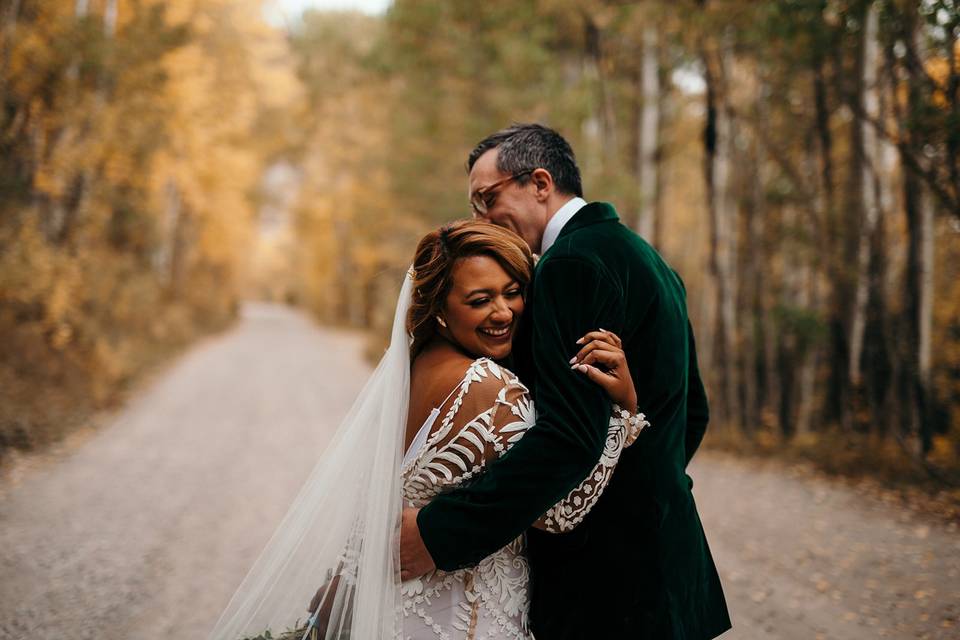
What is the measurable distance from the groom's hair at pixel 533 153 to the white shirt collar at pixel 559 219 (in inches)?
2.0

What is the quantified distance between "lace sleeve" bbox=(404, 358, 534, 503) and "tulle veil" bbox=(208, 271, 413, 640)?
171 millimetres

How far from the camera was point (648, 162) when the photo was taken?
11.8 meters

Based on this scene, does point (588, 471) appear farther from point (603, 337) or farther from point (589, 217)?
point (589, 217)

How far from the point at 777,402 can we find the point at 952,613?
341 inches

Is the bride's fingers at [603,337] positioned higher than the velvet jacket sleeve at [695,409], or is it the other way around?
the bride's fingers at [603,337]

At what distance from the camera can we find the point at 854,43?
902 centimetres

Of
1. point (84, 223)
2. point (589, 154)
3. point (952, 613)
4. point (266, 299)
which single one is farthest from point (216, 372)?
point (266, 299)

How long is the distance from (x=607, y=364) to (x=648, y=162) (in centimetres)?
1076

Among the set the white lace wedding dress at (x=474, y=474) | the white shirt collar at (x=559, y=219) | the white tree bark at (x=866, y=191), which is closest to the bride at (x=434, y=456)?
the white lace wedding dress at (x=474, y=474)

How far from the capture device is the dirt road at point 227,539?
4.52 m

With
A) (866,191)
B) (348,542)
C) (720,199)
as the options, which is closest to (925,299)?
(866,191)

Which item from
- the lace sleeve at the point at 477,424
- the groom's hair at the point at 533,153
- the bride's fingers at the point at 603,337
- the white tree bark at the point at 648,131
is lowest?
the lace sleeve at the point at 477,424

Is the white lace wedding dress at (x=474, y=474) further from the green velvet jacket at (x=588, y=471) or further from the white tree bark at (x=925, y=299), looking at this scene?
the white tree bark at (x=925, y=299)

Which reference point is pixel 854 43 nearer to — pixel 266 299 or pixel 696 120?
pixel 696 120
